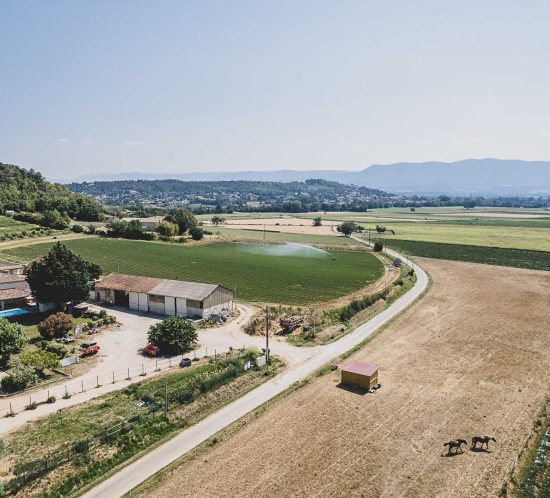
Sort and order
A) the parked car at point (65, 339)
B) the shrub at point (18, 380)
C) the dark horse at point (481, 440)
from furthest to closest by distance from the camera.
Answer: the parked car at point (65, 339), the shrub at point (18, 380), the dark horse at point (481, 440)

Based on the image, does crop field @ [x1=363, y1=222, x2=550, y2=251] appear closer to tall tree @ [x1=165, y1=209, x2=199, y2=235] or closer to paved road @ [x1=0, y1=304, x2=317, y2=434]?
tall tree @ [x1=165, y1=209, x2=199, y2=235]

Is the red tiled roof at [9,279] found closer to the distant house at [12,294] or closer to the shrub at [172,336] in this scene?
the distant house at [12,294]

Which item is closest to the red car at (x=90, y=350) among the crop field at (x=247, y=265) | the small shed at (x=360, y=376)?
the small shed at (x=360, y=376)

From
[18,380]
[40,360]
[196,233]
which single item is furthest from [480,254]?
[18,380]

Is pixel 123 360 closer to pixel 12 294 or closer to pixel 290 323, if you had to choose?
pixel 290 323

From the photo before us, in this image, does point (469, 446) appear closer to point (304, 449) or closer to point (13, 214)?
point (304, 449)

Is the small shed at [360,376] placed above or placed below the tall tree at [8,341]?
below

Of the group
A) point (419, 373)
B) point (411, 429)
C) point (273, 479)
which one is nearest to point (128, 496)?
point (273, 479)

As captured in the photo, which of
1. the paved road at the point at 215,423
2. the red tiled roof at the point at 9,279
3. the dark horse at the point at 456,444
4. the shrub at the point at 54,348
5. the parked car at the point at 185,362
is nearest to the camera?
the paved road at the point at 215,423
